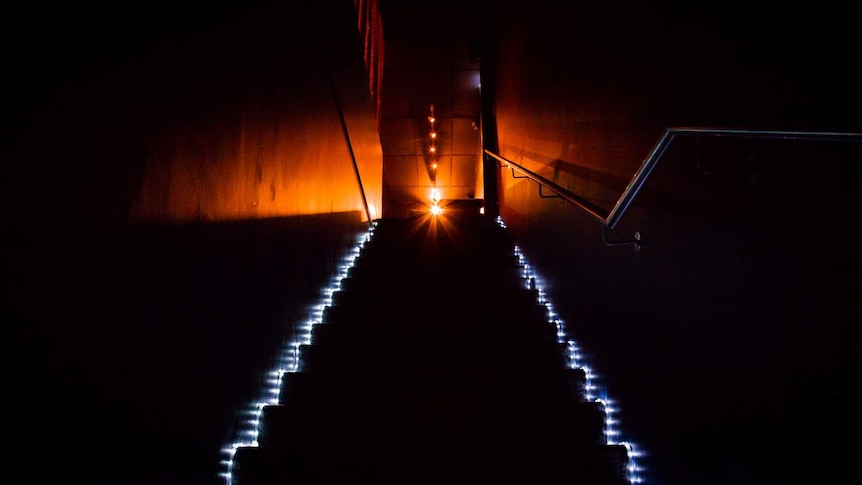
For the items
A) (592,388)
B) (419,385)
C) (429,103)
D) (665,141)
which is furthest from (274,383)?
(429,103)

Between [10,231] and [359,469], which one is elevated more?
[10,231]

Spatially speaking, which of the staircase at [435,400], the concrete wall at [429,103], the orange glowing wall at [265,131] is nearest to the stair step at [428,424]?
the staircase at [435,400]

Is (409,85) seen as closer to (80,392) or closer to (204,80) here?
(204,80)

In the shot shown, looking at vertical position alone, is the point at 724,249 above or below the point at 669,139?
below

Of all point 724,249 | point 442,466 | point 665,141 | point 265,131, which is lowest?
point 442,466

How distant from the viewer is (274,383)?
7.91 feet

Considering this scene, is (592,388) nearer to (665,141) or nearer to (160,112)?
(665,141)

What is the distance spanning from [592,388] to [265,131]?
2.14m

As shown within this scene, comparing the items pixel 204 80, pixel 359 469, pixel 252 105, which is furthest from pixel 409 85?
pixel 359 469

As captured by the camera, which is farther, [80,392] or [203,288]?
[203,288]

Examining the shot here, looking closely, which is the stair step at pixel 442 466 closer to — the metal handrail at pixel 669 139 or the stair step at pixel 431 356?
the stair step at pixel 431 356

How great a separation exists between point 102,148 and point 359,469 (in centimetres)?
147

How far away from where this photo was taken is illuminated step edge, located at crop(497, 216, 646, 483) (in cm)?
190

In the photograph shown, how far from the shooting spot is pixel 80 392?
3.55ft
